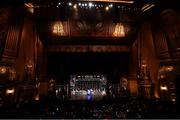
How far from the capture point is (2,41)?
8344mm

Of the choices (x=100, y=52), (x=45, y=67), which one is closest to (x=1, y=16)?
(x=45, y=67)

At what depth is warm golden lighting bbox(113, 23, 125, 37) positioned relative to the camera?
515 inches

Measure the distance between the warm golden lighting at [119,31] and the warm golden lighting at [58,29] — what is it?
368 centimetres

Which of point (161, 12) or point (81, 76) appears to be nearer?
point (161, 12)

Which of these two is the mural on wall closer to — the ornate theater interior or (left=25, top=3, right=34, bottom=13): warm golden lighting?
the ornate theater interior

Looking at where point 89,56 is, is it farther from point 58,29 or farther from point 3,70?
point 3,70

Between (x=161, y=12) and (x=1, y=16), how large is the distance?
7772 millimetres

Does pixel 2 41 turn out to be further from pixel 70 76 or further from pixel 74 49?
pixel 70 76

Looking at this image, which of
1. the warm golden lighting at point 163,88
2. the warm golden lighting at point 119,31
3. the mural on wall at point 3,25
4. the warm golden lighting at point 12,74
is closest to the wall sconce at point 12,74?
the warm golden lighting at point 12,74

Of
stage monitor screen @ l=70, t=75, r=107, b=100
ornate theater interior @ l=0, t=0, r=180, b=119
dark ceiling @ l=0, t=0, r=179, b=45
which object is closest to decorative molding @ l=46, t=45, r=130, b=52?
ornate theater interior @ l=0, t=0, r=180, b=119

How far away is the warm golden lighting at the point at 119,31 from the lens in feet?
42.9

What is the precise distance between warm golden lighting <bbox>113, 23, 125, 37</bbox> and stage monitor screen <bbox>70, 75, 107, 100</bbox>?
393 cm

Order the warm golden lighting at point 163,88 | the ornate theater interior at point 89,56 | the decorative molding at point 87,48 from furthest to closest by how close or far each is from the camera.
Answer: the decorative molding at point 87,48 → the warm golden lighting at point 163,88 → the ornate theater interior at point 89,56

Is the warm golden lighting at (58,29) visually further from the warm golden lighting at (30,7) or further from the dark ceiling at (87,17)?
the warm golden lighting at (30,7)
